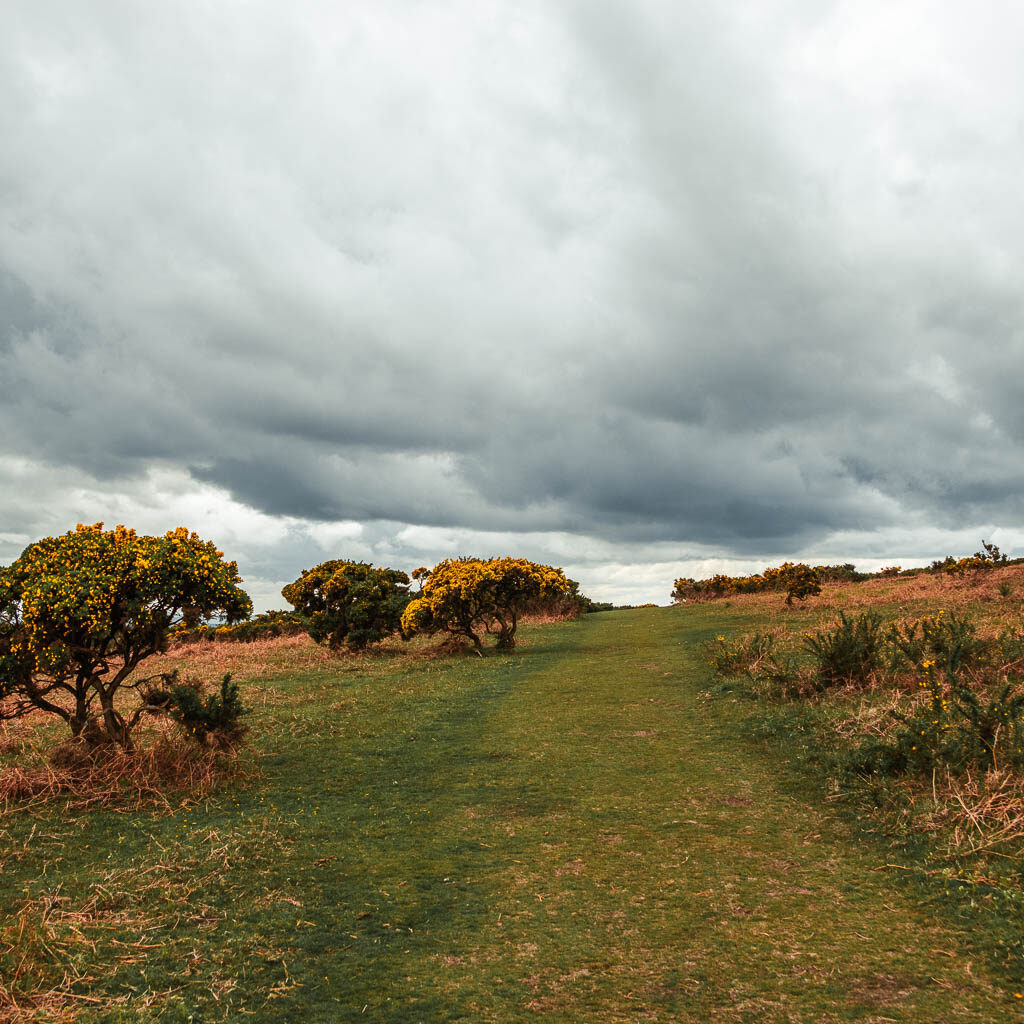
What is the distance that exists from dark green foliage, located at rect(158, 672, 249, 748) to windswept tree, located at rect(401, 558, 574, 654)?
41.5 ft

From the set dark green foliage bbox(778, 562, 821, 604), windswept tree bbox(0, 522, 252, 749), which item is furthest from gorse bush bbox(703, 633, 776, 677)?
dark green foliage bbox(778, 562, 821, 604)

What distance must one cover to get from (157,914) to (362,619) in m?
20.9

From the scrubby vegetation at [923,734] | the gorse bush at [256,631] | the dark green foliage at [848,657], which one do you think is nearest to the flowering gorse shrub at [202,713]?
the scrubby vegetation at [923,734]

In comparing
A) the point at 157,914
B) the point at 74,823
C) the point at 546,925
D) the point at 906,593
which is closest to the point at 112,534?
the point at 74,823

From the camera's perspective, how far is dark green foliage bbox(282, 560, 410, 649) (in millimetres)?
26797

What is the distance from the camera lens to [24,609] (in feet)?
30.9

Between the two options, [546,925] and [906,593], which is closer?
[546,925]

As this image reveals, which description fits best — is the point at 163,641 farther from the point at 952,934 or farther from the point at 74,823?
the point at 952,934

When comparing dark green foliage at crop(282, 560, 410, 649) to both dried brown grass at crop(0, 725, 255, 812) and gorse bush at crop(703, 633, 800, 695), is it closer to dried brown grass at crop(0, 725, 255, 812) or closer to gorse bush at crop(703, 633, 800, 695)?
gorse bush at crop(703, 633, 800, 695)

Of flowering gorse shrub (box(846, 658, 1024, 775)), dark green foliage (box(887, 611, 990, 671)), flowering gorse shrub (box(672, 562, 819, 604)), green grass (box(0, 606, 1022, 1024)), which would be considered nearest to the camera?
green grass (box(0, 606, 1022, 1024))

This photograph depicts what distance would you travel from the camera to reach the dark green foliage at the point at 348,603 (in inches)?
1055

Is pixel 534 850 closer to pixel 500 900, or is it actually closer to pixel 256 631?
pixel 500 900

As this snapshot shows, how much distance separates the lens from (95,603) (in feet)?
31.0

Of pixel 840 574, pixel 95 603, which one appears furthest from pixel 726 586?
pixel 95 603
